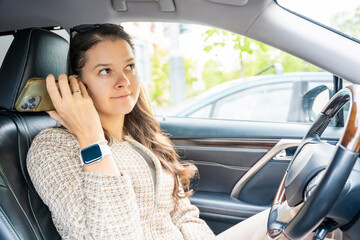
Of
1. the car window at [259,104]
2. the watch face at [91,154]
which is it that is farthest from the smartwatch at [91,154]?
the car window at [259,104]

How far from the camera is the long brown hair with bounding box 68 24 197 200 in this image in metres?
1.64

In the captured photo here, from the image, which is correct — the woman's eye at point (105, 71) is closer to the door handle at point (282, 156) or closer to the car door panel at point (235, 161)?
the car door panel at point (235, 161)

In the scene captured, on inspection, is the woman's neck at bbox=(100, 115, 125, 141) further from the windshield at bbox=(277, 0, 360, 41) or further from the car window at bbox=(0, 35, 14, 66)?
the windshield at bbox=(277, 0, 360, 41)

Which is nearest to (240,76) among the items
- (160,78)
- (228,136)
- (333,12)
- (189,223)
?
(228,136)

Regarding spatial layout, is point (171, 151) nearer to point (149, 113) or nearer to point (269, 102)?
point (149, 113)

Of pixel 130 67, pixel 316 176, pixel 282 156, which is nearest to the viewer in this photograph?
pixel 316 176

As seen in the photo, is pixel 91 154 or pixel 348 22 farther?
pixel 348 22

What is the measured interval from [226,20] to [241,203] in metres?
1.06

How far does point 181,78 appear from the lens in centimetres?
505

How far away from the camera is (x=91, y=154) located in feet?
4.33

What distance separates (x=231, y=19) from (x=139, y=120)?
2.31ft

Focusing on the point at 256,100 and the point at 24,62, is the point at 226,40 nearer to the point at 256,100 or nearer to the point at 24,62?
the point at 24,62

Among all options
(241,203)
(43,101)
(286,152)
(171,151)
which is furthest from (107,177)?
(286,152)

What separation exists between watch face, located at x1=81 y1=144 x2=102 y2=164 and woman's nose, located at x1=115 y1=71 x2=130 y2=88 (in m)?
0.35
